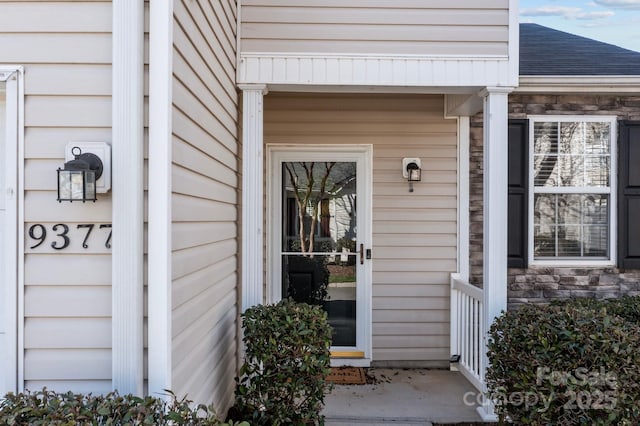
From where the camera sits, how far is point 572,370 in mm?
2443

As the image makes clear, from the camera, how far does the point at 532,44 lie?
5031 millimetres

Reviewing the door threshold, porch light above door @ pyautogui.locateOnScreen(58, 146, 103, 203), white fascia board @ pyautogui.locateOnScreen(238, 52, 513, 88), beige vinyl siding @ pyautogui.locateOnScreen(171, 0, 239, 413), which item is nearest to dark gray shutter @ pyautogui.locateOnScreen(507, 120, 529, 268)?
white fascia board @ pyautogui.locateOnScreen(238, 52, 513, 88)

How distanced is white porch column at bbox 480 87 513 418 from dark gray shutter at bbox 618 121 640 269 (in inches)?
62.7

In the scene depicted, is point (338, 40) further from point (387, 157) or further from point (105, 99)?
point (105, 99)

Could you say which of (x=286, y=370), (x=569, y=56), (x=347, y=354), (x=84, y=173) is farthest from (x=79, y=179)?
(x=569, y=56)

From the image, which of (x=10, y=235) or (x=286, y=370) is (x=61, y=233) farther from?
(x=286, y=370)

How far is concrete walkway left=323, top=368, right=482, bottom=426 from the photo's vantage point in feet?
10.4

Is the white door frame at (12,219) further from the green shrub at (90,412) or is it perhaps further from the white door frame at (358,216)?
the white door frame at (358,216)

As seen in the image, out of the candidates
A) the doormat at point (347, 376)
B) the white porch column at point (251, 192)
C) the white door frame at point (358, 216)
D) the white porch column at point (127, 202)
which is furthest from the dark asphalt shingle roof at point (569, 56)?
the white porch column at point (127, 202)

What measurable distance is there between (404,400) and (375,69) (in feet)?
8.25

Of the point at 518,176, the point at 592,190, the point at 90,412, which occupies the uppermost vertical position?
the point at 518,176

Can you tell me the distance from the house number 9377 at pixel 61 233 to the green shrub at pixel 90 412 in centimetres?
56

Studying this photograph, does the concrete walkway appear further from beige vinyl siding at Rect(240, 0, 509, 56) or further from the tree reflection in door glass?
beige vinyl siding at Rect(240, 0, 509, 56)

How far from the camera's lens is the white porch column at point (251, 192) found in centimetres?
324
